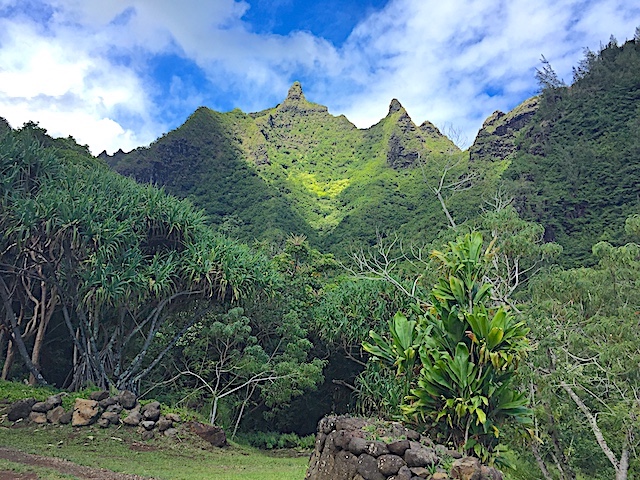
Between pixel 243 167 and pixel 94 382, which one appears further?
pixel 243 167

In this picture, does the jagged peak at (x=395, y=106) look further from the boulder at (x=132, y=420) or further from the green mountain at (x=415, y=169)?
the boulder at (x=132, y=420)

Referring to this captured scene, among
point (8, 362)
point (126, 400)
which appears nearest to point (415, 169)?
point (8, 362)

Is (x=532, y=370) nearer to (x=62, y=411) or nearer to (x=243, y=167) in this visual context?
(x=62, y=411)

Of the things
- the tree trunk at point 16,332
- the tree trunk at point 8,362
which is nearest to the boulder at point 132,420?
the tree trunk at point 16,332

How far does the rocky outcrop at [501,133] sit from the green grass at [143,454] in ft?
126

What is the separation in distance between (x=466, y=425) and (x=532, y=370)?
7.46 ft

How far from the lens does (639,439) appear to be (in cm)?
890

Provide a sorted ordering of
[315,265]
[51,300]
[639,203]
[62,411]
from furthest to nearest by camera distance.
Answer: [639,203], [315,265], [51,300], [62,411]

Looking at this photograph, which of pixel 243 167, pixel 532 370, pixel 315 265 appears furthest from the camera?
pixel 243 167

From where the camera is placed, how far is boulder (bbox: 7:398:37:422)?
10852mm

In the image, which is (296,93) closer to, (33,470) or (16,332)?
(16,332)

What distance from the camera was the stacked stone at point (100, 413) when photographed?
35.9 ft

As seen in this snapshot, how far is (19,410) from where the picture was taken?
10930 mm

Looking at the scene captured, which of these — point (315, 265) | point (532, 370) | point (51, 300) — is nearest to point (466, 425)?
point (532, 370)
